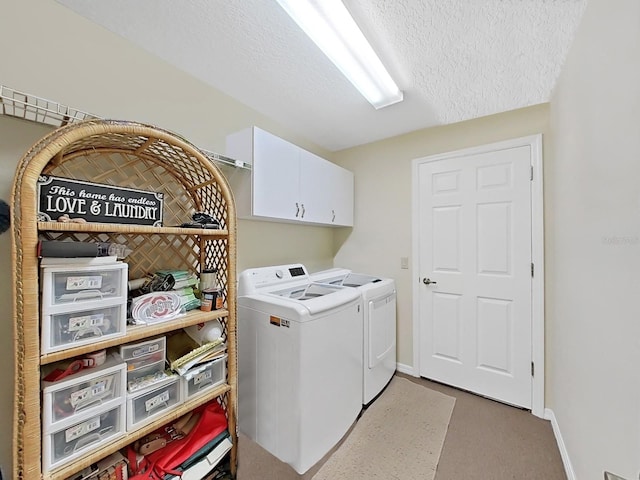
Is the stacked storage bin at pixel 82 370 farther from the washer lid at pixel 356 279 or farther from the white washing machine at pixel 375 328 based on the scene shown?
the washer lid at pixel 356 279

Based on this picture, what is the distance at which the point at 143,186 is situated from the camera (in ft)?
4.89

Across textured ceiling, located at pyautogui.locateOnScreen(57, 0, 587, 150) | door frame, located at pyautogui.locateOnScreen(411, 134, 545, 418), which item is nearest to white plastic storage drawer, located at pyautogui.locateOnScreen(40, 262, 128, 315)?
textured ceiling, located at pyautogui.locateOnScreen(57, 0, 587, 150)

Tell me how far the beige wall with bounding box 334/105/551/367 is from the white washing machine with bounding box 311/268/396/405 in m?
0.18

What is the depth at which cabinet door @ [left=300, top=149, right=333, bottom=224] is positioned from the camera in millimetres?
2252

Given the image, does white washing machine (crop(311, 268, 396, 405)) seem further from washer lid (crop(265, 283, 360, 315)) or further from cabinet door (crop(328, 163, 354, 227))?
cabinet door (crop(328, 163, 354, 227))

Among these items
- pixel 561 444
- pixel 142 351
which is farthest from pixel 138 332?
pixel 561 444

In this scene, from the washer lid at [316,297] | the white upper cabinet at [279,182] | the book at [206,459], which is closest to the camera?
the book at [206,459]

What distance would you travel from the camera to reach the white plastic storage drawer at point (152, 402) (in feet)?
3.57

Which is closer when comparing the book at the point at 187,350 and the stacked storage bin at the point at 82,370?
the stacked storage bin at the point at 82,370

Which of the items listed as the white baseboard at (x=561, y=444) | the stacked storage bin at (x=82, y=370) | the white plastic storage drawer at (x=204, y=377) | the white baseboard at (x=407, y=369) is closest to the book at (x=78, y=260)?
the stacked storage bin at (x=82, y=370)

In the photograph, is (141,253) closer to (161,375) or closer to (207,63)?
(161,375)

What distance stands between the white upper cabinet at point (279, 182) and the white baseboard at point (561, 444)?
88.7 inches

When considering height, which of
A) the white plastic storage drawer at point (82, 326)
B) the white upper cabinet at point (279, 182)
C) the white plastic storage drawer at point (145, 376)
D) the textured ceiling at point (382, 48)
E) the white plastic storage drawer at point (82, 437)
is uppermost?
the textured ceiling at point (382, 48)

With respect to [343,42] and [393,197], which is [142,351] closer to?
[343,42]
